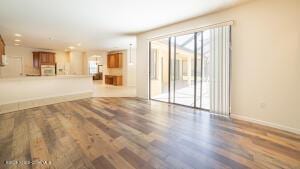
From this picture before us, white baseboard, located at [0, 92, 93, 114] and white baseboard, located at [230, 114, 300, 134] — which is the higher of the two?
white baseboard, located at [0, 92, 93, 114]

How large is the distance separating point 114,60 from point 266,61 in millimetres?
9542

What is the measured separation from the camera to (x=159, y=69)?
22.1 feet

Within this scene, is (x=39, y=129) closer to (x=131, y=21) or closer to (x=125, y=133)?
(x=125, y=133)

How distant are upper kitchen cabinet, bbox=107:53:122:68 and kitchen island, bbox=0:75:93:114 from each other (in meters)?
4.09

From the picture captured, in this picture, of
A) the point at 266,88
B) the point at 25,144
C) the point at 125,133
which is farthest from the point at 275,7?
the point at 25,144

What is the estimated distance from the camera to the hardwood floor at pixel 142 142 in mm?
2037

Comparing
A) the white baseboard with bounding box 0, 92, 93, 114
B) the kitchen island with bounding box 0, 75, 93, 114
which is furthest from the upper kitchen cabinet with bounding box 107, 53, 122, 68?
the white baseboard with bounding box 0, 92, 93, 114

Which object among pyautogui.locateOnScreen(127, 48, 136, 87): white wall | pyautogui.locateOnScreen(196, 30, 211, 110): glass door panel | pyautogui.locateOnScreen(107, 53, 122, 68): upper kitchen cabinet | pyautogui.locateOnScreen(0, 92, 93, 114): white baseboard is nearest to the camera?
pyautogui.locateOnScreen(196, 30, 211, 110): glass door panel

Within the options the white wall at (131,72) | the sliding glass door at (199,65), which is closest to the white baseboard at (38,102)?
the sliding glass door at (199,65)

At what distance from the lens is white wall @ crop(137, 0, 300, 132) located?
9.74 ft

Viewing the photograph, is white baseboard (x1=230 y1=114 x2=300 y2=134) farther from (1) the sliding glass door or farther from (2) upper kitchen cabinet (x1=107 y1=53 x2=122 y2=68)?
(2) upper kitchen cabinet (x1=107 y1=53 x2=122 y2=68)

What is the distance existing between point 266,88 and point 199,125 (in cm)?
161

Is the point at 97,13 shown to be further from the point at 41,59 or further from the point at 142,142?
the point at 41,59

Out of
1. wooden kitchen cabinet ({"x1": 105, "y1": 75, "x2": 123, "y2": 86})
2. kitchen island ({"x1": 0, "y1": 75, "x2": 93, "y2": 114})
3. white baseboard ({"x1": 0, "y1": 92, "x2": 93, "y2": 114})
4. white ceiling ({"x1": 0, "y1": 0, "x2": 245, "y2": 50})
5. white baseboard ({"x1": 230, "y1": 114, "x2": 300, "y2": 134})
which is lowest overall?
white baseboard ({"x1": 230, "y1": 114, "x2": 300, "y2": 134})
